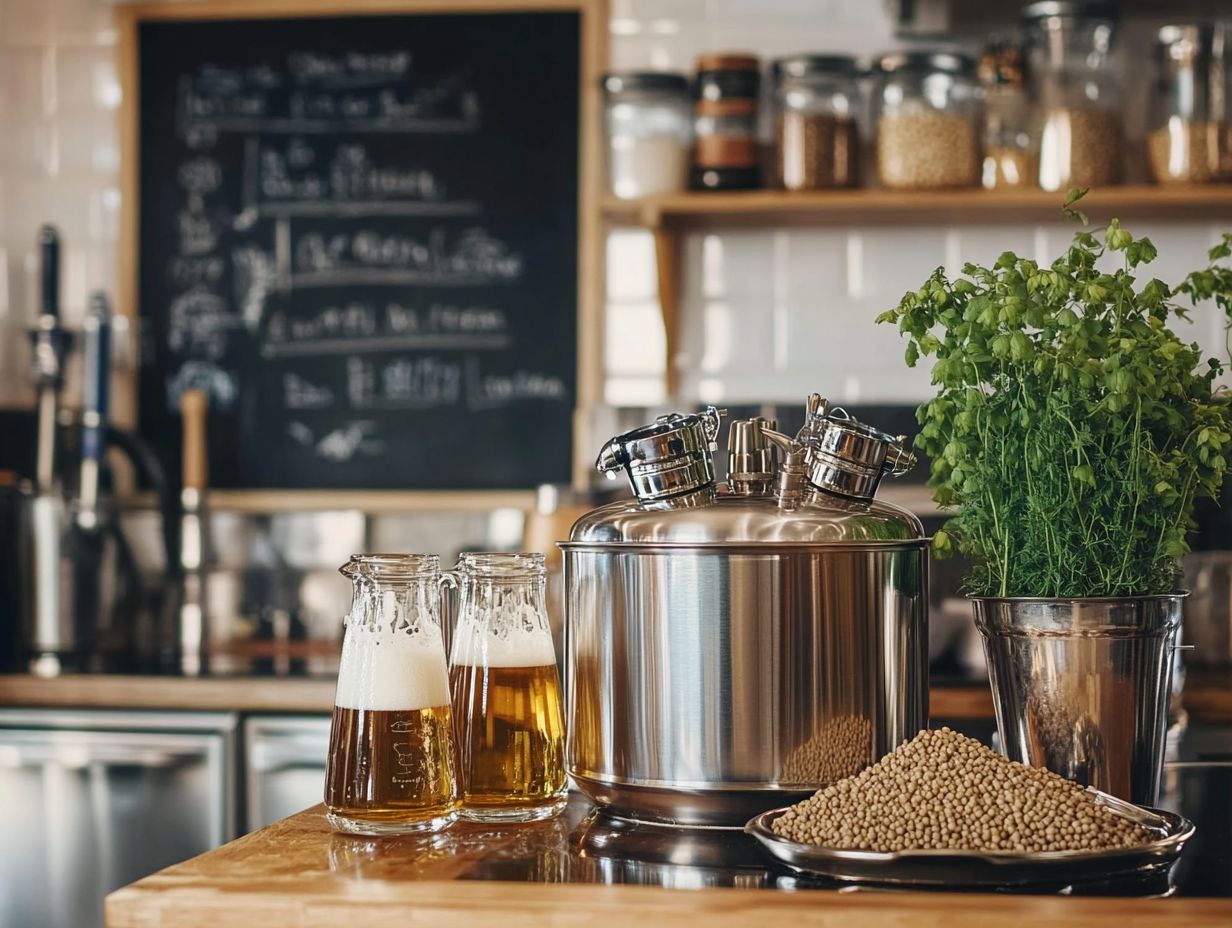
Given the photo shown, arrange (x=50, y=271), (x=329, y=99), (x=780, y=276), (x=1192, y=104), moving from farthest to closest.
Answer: (x=329, y=99) < (x=780, y=276) < (x=50, y=271) < (x=1192, y=104)

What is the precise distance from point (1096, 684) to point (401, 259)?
228cm

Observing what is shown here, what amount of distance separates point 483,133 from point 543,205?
19cm

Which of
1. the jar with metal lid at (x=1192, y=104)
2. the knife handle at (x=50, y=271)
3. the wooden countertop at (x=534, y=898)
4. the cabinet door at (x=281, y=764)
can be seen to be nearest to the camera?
the wooden countertop at (x=534, y=898)

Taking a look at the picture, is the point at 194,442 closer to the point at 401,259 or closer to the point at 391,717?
the point at 401,259

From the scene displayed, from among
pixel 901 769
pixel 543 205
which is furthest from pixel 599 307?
pixel 901 769

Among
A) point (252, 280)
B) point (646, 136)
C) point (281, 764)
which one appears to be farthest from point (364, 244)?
point (281, 764)

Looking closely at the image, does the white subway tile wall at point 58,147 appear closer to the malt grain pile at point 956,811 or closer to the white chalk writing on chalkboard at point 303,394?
the white chalk writing on chalkboard at point 303,394

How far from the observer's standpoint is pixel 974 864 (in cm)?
84

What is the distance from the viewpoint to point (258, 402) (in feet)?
10.3

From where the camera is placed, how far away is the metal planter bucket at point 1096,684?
3.38 feet

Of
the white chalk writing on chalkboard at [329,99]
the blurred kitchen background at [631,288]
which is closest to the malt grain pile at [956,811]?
the blurred kitchen background at [631,288]

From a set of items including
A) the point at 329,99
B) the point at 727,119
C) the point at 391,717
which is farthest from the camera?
the point at 329,99

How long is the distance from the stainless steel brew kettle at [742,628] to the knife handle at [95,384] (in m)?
2.03

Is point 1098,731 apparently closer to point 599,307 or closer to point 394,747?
point 394,747
